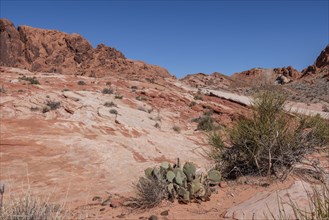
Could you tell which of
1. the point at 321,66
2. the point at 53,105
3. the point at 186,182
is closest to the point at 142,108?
the point at 53,105

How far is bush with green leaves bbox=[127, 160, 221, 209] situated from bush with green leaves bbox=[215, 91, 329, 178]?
2.71ft

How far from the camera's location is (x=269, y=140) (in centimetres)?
627

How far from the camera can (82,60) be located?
5259 centimetres

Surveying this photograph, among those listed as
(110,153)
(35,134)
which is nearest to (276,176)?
(110,153)

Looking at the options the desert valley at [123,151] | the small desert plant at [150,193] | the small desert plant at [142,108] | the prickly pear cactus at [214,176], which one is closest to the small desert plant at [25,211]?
the desert valley at [123,151]

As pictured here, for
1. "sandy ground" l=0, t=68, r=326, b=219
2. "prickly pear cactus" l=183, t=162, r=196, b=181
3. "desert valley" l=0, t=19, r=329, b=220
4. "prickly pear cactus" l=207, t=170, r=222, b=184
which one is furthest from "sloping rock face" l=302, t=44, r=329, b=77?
"prickly pear cactus" l=183, t=162, r=196, b=181

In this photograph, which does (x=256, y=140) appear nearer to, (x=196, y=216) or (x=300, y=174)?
(x=300, y=174)

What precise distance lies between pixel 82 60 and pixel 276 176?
50035 millimetres

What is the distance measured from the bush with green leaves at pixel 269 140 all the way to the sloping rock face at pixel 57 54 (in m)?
41.7

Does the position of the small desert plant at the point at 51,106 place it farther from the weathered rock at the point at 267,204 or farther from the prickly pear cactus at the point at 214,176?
the weathered rock at the point at 267,204

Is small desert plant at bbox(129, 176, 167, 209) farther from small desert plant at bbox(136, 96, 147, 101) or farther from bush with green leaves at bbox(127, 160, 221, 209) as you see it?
small desert plant at bbox(136, 96, 147, 101)

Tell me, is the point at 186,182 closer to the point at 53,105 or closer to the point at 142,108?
the point at 53,105

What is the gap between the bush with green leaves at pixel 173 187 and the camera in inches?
222

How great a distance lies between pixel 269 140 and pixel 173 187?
84.0 inches
